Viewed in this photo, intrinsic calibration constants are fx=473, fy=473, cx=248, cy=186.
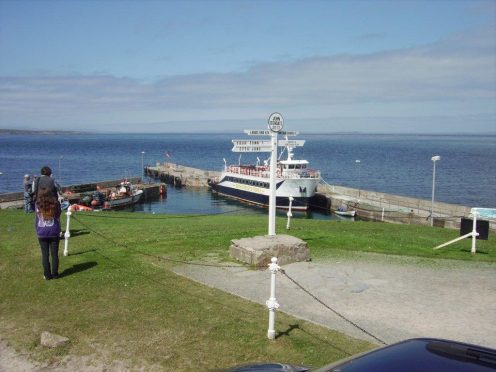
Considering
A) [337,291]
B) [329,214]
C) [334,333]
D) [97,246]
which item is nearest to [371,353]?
[334,333]

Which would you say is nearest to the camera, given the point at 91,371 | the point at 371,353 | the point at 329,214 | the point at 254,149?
the point at 371,353

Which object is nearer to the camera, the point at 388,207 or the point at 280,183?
the point at 388,207

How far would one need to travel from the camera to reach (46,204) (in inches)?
389

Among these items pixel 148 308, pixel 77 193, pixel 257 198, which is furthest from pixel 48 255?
pixel 77 193

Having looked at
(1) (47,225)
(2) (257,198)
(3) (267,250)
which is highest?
(1) (47,225)

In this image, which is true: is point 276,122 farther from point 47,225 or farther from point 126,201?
point 126,201

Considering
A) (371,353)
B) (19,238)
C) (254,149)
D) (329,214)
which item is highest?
(254,149)

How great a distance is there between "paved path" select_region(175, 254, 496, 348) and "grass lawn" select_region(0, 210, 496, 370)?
668mm

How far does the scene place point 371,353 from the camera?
3762mm

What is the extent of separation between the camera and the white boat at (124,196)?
47344 millimetres

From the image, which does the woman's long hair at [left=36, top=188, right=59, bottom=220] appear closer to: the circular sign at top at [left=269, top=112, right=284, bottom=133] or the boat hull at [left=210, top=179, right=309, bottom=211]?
the circular sign at top at [left=269, top=112, right=284, bottom=133]

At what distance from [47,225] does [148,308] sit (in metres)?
3.21

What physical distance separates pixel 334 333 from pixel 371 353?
3.72 meters

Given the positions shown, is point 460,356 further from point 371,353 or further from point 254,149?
point 254,149
